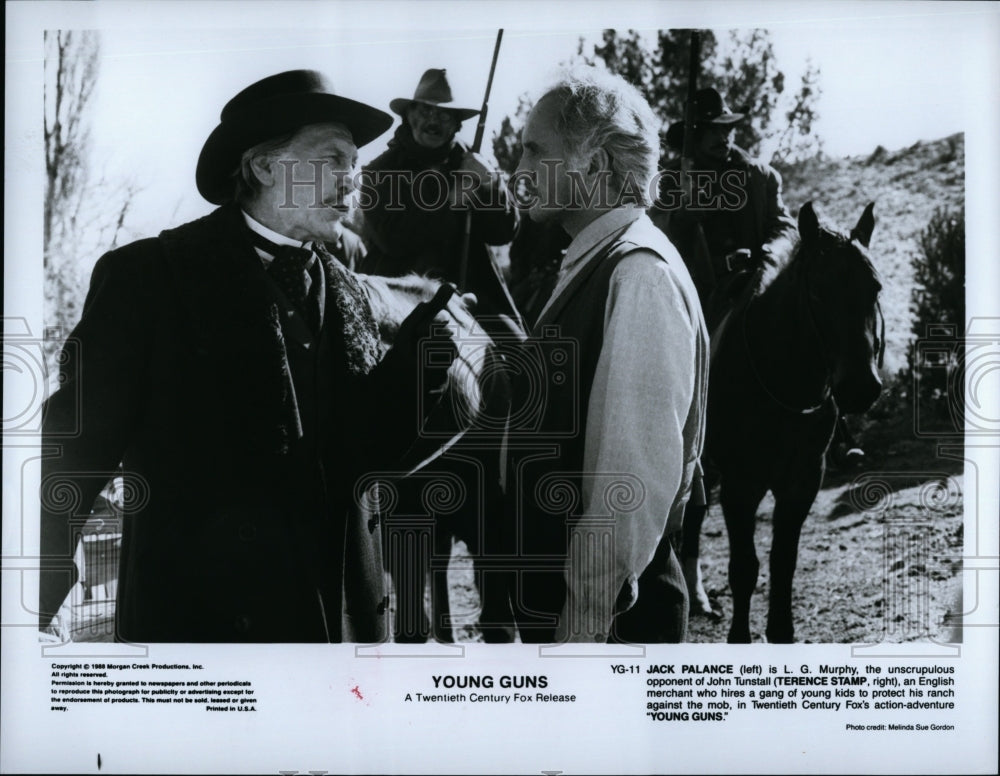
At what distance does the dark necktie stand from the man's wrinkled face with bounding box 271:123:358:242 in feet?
0.26

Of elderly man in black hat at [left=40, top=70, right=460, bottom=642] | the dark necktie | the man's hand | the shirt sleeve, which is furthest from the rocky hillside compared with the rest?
the dark necktie

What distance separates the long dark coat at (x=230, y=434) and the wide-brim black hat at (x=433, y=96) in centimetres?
70

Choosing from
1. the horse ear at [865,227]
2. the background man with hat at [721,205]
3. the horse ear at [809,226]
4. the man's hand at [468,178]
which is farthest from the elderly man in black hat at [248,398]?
the horse ear at [865,227]

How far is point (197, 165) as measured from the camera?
441 cm

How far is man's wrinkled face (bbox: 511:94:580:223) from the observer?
4.10 m

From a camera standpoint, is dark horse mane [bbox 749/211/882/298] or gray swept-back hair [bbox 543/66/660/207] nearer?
gray swept-back hair [bbox 543/66/660/207]

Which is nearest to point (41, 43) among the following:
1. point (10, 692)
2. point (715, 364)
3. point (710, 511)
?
point (10, 692)

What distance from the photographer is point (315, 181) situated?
14.2 feet

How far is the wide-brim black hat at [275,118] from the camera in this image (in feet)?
14.3

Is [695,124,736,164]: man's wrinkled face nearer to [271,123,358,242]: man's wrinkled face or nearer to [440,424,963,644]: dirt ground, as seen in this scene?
[440,424,963,644]: dirt ground

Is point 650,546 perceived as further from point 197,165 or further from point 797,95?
point 197,165

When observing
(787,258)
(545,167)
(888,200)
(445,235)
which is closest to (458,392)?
(445,235)

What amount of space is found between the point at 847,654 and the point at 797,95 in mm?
2166

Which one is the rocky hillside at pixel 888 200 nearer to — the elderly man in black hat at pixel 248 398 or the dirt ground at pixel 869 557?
the dirt ground at pixel 869 557
